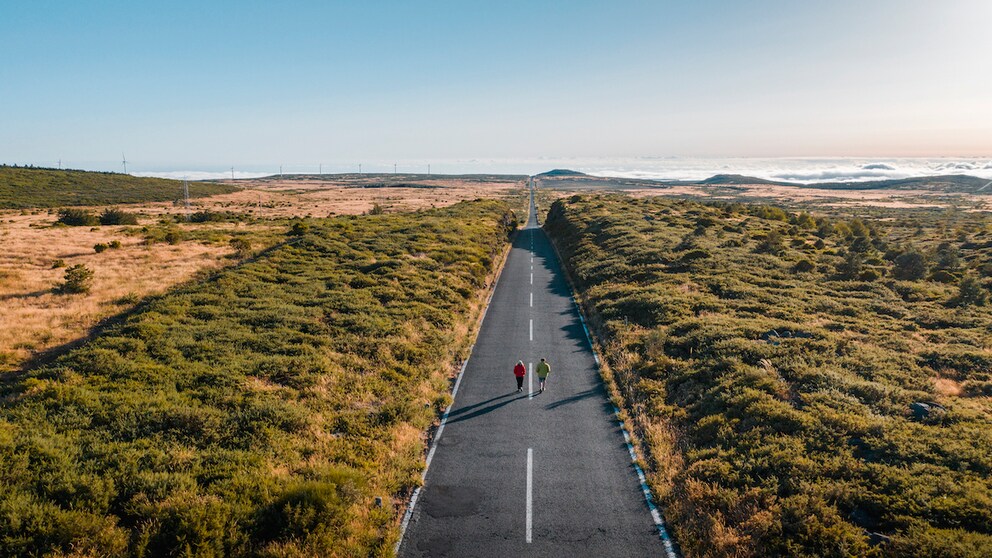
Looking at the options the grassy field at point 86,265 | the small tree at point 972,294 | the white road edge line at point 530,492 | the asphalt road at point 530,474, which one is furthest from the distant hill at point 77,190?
the small tree at point 972,294

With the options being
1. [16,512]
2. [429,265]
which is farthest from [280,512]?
[429,265]

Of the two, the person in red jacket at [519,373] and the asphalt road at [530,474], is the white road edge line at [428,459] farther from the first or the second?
the person in red jacket at [519,373]

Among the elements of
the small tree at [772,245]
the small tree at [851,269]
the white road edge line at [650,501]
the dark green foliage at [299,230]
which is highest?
the dark green foliage at [299,230]

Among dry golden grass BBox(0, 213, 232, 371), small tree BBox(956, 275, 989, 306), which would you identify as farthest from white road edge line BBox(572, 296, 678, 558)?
small tree BBox(956, 275, 989, 306)

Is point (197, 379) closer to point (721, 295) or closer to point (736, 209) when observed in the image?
point (721, 295)

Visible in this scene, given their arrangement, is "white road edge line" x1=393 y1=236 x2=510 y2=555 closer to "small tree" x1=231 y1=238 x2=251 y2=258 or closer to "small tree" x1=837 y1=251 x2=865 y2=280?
"small tree" x1=231 y1=238 x2=251 y2=258

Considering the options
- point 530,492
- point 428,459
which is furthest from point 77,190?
point 530,492
